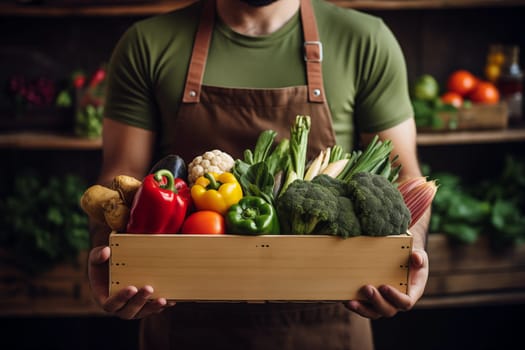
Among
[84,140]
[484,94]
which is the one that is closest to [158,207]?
[84,140]

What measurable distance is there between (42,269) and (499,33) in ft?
7.93

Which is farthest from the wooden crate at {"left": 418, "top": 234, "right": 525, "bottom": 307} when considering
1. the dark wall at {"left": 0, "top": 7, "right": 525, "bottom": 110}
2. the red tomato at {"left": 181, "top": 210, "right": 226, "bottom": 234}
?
the red tomato at {"left": 181, "top": 210, "right": 226, "bottom": 234}

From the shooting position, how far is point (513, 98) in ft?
10.1

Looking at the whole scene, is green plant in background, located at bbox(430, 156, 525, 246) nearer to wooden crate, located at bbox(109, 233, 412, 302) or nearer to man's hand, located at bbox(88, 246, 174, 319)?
wooden crate, located at bbox(109, 233, 412, 302)

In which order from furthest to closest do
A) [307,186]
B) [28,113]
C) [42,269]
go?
[28,113] < [42,269] < [307,186]

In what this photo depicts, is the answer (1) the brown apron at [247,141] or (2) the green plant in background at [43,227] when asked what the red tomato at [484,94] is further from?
(2) the green plant in background at [43,227]

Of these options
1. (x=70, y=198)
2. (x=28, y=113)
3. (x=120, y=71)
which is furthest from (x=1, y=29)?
(x=120, y=71)

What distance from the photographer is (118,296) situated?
1.33 m

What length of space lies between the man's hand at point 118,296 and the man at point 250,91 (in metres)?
0.30

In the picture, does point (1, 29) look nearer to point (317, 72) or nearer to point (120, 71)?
point (120, 71)

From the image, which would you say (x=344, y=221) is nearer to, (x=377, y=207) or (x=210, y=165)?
(x=377, y=207)

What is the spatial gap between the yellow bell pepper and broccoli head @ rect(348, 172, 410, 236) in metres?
0.23

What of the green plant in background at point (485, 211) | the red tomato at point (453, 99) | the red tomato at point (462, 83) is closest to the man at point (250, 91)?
the green plant in background at point (485, 211)

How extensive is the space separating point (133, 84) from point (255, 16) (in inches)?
13.9
